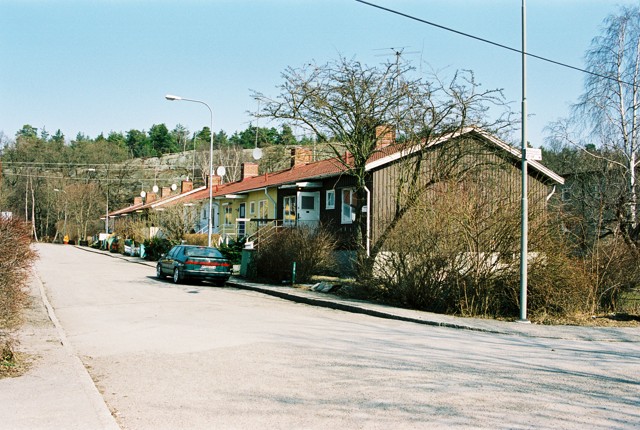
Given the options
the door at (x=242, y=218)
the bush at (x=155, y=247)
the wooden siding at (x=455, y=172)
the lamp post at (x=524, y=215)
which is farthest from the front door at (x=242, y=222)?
the lamp post at (x=524, y=215)

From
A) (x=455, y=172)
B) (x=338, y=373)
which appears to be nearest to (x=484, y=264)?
(x=455, y=172)

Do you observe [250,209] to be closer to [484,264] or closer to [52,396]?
[484,264]

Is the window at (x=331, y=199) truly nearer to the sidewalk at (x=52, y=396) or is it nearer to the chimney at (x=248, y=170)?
the chimney at (x=248, y=170)

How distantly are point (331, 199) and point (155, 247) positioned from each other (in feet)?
60.8

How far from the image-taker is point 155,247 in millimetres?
44125

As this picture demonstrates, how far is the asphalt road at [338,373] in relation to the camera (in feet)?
20.5

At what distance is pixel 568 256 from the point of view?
16250 millimetres

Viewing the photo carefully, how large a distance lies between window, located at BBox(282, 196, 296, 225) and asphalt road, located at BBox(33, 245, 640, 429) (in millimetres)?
18957

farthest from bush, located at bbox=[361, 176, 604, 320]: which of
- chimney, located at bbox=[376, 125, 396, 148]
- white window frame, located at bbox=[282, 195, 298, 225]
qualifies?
white window frame, located at bbox=[282, 195, 298, 225]

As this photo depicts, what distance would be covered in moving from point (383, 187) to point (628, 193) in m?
11.0

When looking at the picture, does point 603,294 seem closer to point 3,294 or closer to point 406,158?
point 406,158

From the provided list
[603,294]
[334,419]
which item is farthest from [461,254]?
[334,419]

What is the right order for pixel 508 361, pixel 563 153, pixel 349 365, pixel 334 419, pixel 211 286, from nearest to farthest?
pixel 334 419 < pixel 349 365 < pixel 508 361 < pixel 211 286 < pixel 563 153

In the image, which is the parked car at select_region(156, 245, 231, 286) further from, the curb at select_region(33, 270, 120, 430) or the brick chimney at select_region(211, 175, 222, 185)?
the brick chimney at select_region(211, 175, 222, 185)
